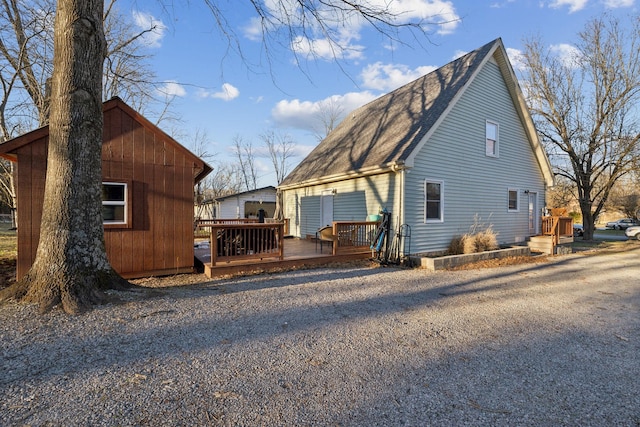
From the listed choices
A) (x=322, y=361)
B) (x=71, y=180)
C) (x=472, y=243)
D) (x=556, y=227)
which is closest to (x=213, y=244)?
(x=71, y=180)

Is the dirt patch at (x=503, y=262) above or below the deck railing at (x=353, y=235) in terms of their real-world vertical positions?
below

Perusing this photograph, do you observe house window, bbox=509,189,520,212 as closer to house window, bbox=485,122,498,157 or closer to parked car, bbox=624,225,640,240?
house window, bbox=485,122,498,157

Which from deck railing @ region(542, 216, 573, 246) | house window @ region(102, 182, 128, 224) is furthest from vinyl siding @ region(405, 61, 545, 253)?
house window @ region(102, 182, 128, 224)

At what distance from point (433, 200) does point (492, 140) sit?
13.4 ft

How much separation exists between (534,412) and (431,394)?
2.41 feet

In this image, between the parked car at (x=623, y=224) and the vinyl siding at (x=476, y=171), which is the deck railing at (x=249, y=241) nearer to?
the vinyl siding at (x=476, y=171)

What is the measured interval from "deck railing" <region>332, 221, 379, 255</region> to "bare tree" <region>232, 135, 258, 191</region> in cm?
2764

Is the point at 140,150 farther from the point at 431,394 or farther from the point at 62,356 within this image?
the point at 431,394

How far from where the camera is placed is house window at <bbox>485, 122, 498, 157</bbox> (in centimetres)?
1164

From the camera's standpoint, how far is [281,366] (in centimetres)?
299

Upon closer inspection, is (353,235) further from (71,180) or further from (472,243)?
(71,180)

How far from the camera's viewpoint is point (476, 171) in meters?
11.2

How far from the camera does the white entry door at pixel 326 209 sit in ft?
40.2

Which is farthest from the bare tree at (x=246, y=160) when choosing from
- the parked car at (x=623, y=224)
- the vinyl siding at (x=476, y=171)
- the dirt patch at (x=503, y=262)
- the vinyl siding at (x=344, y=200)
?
the parked car at (x=623, y=224)
